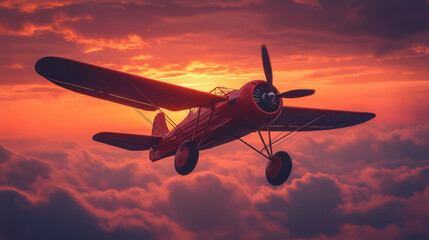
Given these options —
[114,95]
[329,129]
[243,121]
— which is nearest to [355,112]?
[329,129]

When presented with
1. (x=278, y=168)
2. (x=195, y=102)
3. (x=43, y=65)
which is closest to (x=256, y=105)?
(x=195, y=102)

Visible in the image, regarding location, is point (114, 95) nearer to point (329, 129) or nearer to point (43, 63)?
point (43, 63)

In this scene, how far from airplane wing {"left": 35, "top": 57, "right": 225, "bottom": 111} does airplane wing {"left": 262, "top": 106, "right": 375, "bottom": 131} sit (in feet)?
15.1

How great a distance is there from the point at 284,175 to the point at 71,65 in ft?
28.7

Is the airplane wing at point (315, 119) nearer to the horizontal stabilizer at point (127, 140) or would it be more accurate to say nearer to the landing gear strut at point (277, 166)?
the landing gear strut at point (277, 166)

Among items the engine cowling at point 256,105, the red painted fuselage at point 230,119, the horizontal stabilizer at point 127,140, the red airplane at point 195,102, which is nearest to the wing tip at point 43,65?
the red airplane at point 195,102

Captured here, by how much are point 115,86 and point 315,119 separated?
886 centimetres

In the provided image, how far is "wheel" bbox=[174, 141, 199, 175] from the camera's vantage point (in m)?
10.0

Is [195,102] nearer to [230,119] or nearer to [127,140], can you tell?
[230,119]

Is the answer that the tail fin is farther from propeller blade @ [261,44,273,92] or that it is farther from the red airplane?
propeller blade @ [261,44,273,92]

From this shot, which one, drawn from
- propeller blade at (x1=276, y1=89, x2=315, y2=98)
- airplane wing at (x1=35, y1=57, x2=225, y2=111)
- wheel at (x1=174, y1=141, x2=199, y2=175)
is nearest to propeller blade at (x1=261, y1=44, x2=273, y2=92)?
propeller blade at (x1=276, y1=89, x2=315, y2=98)

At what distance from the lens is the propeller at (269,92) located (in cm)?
959

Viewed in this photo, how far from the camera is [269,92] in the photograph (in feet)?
32.3

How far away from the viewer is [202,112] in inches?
467
